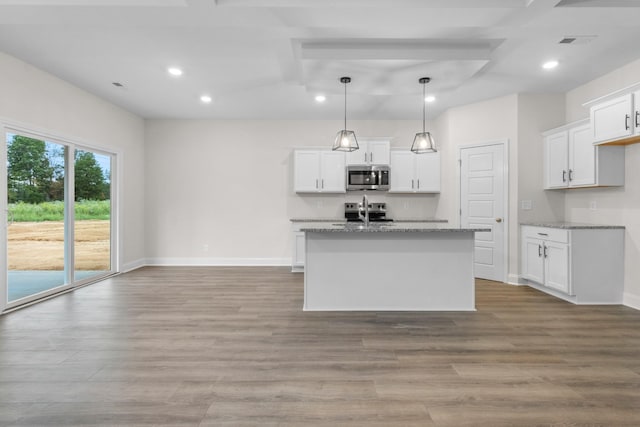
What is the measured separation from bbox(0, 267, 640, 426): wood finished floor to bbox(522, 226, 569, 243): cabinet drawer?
78 centimetres

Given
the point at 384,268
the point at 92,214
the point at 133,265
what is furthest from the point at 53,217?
the point at 384,268

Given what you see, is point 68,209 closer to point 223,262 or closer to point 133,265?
point 133,265

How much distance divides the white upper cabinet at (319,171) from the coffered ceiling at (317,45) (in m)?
1.08

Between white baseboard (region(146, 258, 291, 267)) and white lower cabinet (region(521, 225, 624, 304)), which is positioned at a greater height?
white lower cabinet (region(521, 225, 624, 304))

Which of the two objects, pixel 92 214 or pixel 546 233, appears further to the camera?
pixel 92 214

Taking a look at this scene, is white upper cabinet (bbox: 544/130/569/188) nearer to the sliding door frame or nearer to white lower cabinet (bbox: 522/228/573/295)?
white lower cabinet (bbox: 522/228/573/295)

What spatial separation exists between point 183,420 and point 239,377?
474 mm

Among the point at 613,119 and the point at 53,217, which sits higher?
the point at 613,119

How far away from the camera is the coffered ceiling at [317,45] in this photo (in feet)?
8.48

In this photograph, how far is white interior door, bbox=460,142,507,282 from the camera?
4.93 metres

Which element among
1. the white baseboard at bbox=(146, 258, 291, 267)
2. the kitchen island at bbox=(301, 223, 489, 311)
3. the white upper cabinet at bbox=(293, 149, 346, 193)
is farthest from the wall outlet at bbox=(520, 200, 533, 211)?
the white baseboard at bbox=(146, 258, 291, 267)

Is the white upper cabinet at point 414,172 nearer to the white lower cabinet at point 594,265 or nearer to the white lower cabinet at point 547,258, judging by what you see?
the white lower cabinet at point 547,258

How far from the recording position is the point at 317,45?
331 cm

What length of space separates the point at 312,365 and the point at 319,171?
157 inches
